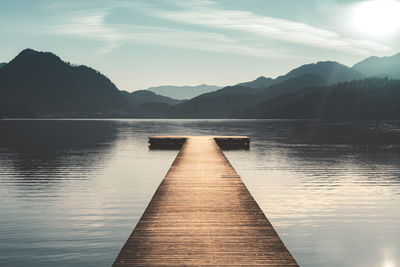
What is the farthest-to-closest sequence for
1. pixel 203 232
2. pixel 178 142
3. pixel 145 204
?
pixel 178 142, pixel 145 204, pixel 203 232

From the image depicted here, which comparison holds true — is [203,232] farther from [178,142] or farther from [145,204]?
[178,142]

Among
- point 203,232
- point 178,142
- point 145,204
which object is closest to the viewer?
point 203,232

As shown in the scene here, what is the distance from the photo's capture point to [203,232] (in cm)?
1083

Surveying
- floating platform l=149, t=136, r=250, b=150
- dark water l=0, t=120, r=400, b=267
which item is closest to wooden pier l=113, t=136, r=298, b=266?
dark water l=0, t=120, r=400, b=267

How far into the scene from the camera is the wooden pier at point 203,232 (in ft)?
29.3

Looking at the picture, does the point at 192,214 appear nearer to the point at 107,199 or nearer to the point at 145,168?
the point at 107,199

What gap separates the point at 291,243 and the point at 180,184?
20.3ft

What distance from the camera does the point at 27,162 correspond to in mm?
35500

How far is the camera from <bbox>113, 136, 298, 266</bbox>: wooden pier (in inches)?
352

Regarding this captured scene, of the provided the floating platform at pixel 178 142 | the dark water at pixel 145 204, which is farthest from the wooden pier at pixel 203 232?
the floating platform at pixel 178 142

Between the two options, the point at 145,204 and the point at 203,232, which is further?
the point at 145,204

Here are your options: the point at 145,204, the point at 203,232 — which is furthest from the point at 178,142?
the point at 203,232

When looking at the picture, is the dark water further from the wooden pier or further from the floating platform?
the floating platform

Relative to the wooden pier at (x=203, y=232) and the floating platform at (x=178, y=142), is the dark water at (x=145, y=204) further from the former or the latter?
the floating platform at (x=178, y=142)
